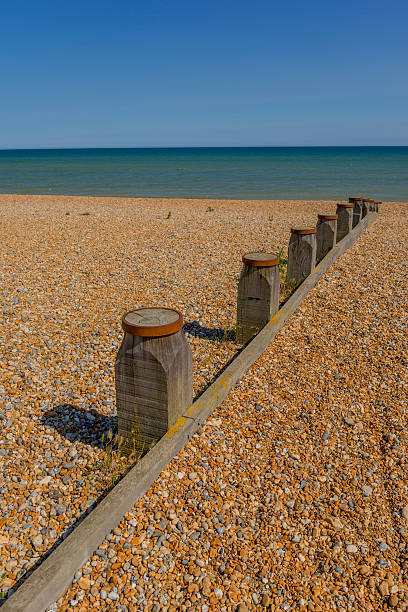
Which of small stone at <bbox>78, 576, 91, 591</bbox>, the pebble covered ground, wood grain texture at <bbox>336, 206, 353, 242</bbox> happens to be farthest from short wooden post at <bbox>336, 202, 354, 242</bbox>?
small stone at <bbox>78, 576, 91, 591</bbox>

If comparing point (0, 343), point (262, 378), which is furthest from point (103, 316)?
point (262, 378)

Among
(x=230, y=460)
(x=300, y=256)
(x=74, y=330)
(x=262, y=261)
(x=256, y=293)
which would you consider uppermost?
(x=262, y=261)

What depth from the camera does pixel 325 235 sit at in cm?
762

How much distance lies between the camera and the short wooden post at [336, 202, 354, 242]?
355 inches

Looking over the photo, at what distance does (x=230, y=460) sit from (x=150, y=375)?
3.05ft

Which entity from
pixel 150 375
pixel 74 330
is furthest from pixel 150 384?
pixel 74 330

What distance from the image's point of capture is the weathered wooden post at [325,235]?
7535 millimetres

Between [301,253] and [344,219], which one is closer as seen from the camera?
[301,253]

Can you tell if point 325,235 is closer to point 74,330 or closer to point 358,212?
point 358,212

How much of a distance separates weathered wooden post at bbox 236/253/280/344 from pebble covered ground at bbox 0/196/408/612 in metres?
0.34

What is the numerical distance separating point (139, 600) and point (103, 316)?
382 cm

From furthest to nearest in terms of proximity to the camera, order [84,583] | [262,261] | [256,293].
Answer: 1. [256,293]
2. [262,261]
3. [84,583]

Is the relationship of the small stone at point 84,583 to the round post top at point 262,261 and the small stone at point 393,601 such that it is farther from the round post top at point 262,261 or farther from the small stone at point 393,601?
the round post top at point 262,261

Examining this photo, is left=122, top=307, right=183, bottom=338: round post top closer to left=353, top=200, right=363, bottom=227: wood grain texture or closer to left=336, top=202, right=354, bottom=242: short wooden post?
left=336, top=202, right=354, bottom=242: short wooden post
